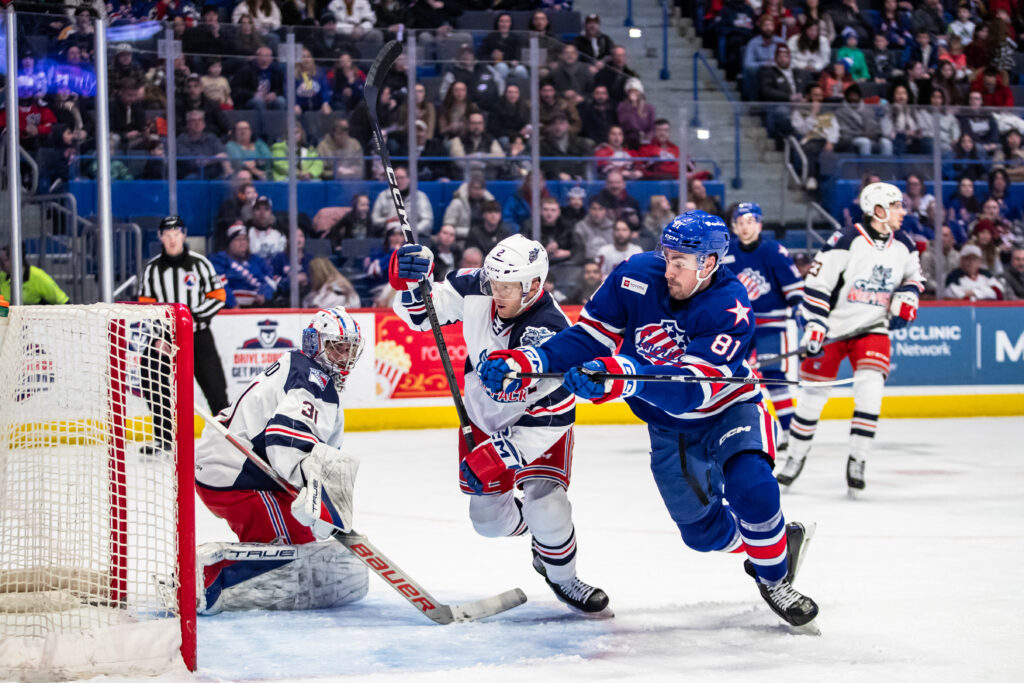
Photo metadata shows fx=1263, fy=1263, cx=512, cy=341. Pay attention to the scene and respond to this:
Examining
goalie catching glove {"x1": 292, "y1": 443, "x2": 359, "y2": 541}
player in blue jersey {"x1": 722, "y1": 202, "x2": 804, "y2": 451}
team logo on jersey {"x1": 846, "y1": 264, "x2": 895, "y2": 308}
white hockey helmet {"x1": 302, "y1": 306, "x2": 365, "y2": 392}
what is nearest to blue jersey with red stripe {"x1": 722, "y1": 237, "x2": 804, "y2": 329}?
player in blue jersey {"x1": 722, "y1": 202, "x2": 804, "y2": 451}

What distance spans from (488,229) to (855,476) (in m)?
3.24

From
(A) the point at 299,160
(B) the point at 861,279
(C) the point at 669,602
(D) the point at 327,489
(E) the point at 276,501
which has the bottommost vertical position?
(C) the point at 669,602

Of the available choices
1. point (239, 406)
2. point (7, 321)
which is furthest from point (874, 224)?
point (7, 321)

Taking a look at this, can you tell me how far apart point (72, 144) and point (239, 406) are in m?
3.92

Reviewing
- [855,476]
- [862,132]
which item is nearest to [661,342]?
[855,476]

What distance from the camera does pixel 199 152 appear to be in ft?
24.7

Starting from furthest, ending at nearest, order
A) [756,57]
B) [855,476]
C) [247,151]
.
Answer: [756,57] < [247,151] < [855,476]

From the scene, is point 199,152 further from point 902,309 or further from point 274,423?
point 274,423

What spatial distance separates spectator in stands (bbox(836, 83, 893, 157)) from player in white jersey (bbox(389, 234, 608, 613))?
224 inches

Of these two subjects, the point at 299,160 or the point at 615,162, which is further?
the point at 615,162

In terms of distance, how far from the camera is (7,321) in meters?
3.01

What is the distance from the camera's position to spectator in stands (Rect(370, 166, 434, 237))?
7.85 meters

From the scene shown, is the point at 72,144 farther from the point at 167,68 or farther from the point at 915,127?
the point at 915,127

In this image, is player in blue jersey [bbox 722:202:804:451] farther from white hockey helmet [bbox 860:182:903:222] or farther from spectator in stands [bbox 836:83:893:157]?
spectator in stands [bbox 836:83:893:157]
